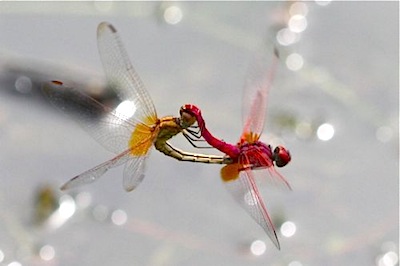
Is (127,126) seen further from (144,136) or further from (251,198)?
(251,198)

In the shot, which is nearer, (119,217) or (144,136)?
(144,136)

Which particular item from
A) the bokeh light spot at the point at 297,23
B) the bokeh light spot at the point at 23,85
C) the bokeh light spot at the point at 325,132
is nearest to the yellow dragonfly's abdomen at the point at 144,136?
the bokeh light spot at the point at 23,85

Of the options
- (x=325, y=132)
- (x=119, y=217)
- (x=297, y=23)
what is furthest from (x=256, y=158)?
(x=297, y=23)

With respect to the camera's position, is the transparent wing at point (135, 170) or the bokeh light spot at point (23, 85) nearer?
the transparent wing at point (135, 170)

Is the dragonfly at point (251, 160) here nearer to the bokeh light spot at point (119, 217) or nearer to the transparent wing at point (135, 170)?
the transparent wing at point (135, 170)

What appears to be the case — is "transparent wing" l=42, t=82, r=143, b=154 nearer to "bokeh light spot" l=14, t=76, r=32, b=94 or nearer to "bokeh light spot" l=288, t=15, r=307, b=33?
"bokeh light spot" l=14, t=76, r=32, b=94

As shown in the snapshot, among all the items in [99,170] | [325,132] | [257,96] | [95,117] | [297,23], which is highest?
[297,23]

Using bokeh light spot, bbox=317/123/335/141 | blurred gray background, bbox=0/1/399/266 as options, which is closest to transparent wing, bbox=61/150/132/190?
blurred gray background, bbox=0/1/399/266
